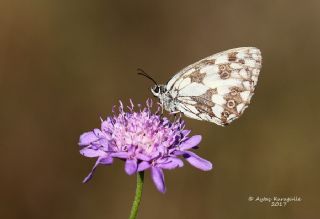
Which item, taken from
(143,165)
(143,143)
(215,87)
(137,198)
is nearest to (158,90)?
(215,87)

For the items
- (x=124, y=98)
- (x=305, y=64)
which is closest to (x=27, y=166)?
(x=124, y=98)

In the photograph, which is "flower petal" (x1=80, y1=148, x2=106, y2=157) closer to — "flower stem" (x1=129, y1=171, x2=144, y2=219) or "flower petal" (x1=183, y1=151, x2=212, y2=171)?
"flower stem" (x1=129, y1=171, x2=144, y2=219)

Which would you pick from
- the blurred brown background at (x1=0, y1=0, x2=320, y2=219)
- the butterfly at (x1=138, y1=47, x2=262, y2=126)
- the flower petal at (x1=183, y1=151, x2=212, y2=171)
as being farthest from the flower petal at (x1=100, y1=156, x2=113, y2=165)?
the blurred brown background at (x1=0, y1=0, x2=320, y2=219)

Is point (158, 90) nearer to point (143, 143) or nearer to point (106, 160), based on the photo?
point (143, 143)

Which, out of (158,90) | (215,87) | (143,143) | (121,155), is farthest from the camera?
(215,87)

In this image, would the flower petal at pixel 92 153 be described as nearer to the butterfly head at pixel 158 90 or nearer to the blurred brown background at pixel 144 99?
the butterfly head at pixel 158 90

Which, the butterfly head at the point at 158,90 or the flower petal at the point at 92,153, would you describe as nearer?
the flower petal at the point at 92,153

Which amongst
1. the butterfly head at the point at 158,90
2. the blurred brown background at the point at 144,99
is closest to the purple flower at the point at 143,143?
the butterfly head at the point at 158,90

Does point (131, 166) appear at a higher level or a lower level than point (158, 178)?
higher
